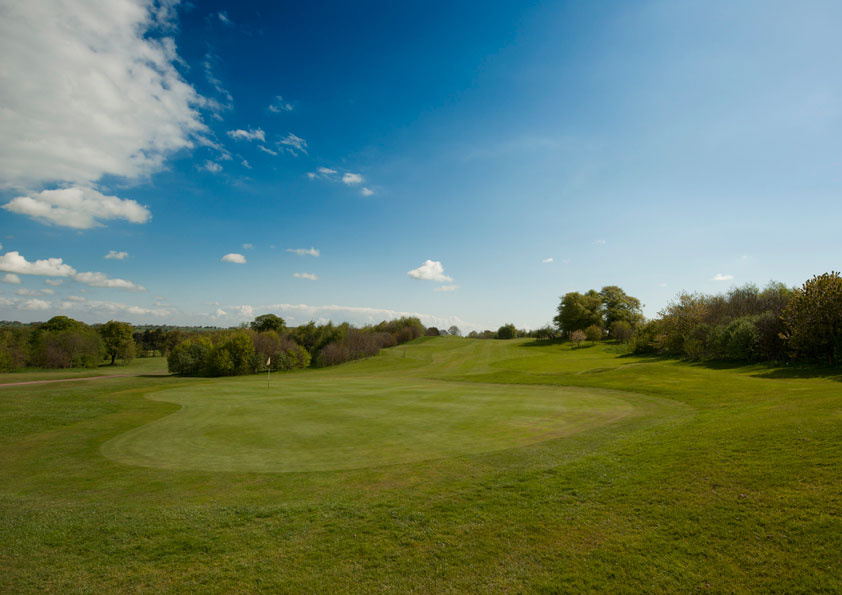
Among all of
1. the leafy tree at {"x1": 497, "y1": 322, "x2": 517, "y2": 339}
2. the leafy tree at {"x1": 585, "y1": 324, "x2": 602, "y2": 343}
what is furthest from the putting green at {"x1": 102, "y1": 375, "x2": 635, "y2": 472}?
the leafy tree at {"x1": 497, "y1": 322, "x2": 517, "y2": 339}

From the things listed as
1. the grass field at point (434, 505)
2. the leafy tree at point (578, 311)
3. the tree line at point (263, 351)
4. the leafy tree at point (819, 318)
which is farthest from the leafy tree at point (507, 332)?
the grass field at point (434, 505)

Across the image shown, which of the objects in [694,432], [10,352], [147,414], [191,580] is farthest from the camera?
[10,352]

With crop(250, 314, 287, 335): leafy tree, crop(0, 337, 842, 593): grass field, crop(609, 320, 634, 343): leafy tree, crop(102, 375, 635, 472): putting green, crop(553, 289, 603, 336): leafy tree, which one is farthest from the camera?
crop(250, 314, 287, 335): leafy tree

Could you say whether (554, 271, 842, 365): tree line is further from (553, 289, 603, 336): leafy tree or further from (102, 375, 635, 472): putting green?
(102, 375, 635, 472): putting green

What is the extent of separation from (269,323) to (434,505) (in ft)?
323

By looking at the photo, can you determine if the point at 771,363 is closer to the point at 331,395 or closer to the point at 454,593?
the point at 331,395

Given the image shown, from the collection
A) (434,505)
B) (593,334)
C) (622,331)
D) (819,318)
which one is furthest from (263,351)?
(622,331)

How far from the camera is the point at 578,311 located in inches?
3516

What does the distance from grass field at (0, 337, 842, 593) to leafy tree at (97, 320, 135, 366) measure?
81075mm

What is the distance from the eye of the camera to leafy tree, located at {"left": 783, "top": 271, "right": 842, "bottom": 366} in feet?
95.3

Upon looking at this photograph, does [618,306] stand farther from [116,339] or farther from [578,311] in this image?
[116,339]

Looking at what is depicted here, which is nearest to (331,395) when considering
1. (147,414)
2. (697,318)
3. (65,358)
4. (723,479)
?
(147,414)

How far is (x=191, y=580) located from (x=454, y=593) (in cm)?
385

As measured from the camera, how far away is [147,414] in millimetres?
19266
